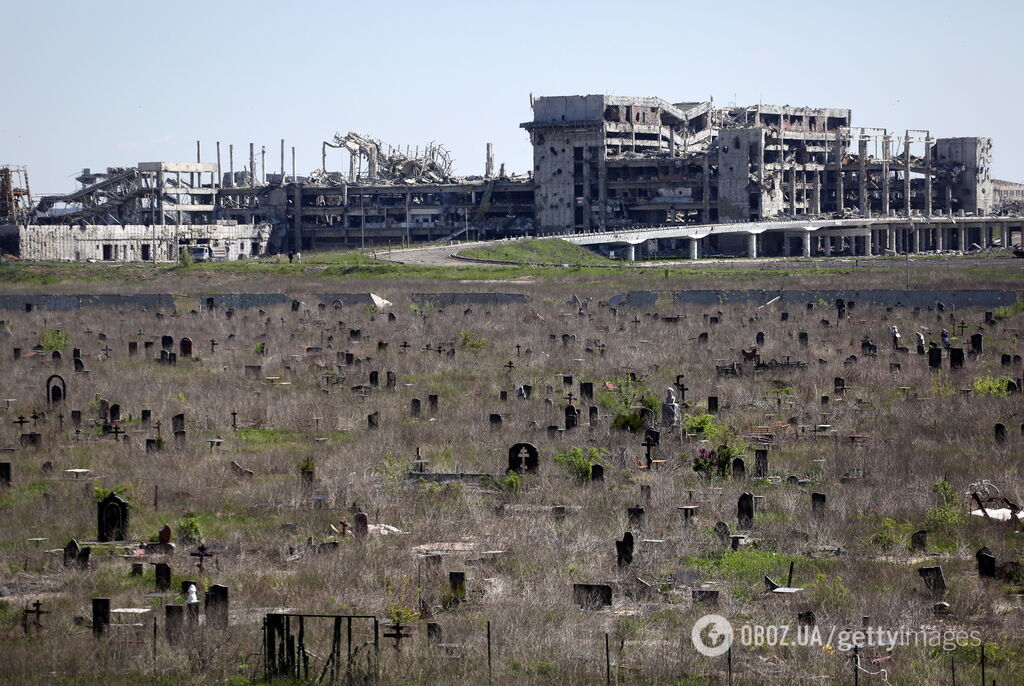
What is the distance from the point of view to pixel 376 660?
1144 centimetres

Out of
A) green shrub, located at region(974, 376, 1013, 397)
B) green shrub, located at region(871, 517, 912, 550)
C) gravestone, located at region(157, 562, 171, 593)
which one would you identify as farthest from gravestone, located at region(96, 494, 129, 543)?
green shrub, located at region(974, 376, 1013, 397)

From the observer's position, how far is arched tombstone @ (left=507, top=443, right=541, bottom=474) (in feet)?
61.9

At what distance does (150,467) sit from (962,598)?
11.4 metres

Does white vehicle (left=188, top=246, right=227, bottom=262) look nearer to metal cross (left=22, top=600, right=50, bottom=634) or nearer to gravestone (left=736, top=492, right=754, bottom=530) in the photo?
gravestone (left=736, top=492, right=754, bottom=530)

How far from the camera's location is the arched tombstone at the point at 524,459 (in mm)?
18859

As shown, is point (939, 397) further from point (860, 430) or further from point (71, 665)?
point (71, 665)

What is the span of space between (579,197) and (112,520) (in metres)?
118

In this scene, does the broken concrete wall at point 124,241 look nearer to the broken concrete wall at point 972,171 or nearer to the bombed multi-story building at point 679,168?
the bombed multi-story building at point 679,168

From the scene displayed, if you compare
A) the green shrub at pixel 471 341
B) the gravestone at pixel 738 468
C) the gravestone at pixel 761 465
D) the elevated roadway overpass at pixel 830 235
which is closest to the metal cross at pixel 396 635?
the gravestone at pixel 738 468

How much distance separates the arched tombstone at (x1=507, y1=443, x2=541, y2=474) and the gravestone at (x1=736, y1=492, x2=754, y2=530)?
3.62m

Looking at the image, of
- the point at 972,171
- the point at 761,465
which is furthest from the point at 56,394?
the point at 972,171

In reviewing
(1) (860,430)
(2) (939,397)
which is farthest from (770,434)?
(2) (939,397)

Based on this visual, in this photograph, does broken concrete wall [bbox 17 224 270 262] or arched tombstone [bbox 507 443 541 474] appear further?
broken concrete wall [bbox 17 224 270 262]

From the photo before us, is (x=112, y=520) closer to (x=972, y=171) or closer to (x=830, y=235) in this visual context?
(x=830, y=235)
